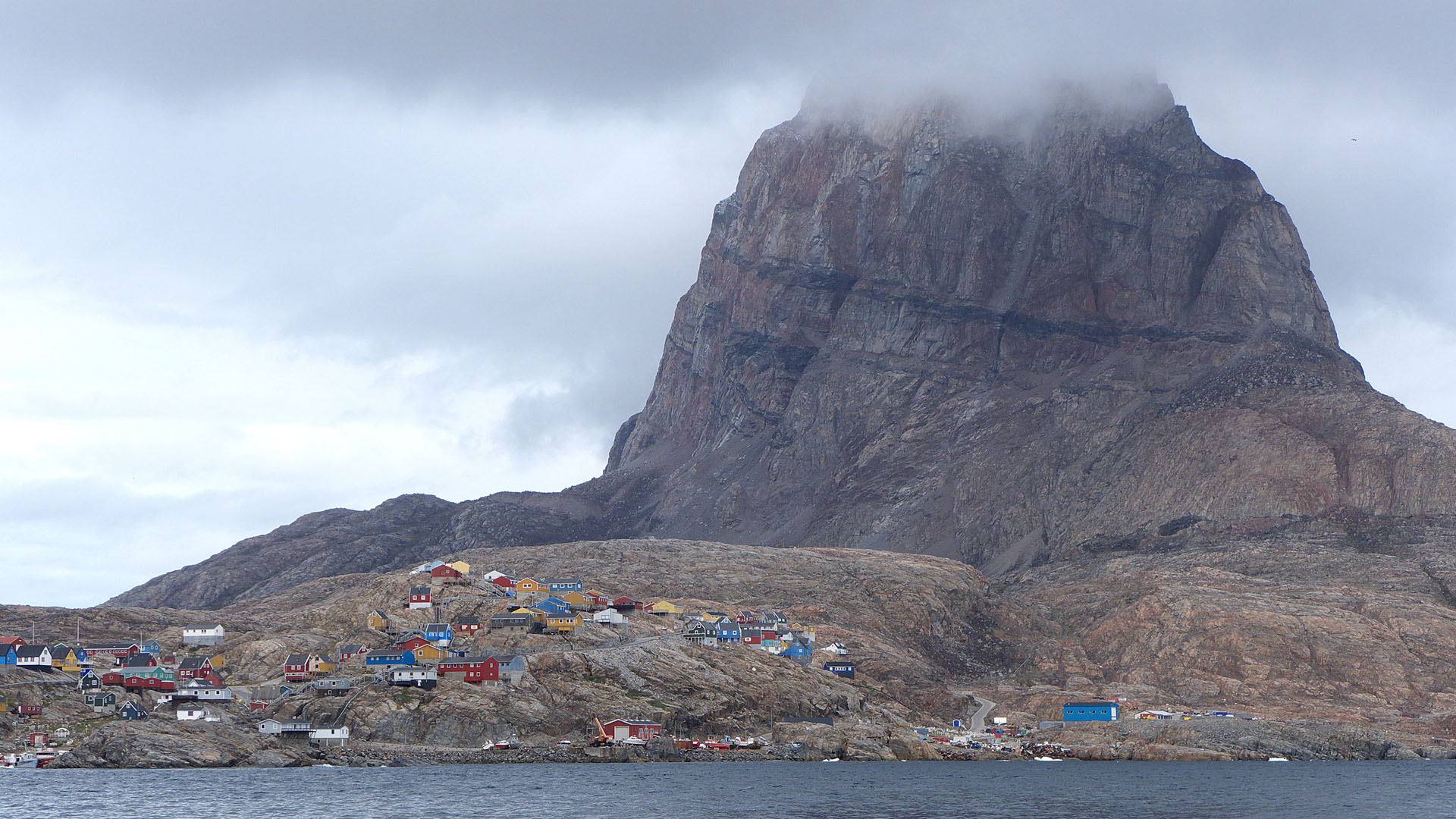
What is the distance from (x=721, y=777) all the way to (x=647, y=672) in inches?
1086

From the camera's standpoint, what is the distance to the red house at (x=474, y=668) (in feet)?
575

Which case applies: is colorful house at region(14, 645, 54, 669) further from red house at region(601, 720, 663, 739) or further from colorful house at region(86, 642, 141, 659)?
red house at region(601, 720, 663, 739)

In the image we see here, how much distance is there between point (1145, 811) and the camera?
129 metres

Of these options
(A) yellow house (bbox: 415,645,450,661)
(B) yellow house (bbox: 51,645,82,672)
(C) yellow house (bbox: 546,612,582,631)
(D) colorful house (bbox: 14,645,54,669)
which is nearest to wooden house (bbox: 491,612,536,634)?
(C) yellow house (bbox: 546,612,582,631)

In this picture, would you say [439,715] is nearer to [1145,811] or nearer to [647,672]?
[647,672]

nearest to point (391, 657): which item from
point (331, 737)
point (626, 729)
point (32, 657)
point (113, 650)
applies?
point (331, 737)

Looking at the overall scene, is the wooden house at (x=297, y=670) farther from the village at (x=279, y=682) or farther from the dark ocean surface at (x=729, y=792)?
the dark ocean surface at (x=729, y=792)

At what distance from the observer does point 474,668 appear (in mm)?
175375

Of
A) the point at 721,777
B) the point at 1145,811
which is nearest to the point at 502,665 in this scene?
the point at 721,777

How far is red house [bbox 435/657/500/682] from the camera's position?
175m

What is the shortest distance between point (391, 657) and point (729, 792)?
53.5m

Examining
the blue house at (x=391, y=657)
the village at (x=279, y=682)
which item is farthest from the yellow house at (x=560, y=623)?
the blue house at (x=391, y=657)

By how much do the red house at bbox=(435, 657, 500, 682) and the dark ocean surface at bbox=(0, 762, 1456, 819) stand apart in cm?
1251

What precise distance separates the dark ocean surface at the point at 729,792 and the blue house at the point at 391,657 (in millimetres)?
18636
